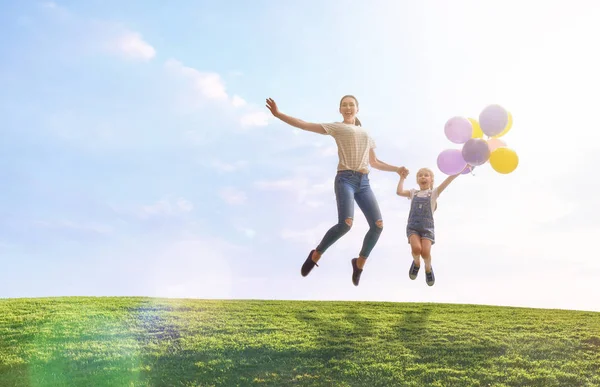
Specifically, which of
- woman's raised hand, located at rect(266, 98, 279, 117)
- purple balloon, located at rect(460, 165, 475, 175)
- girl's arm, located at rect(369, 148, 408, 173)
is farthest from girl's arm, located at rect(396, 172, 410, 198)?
woman's raised hand, located at rect(266, 98, 279, 117)

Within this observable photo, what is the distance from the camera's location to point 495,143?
950 centimetres

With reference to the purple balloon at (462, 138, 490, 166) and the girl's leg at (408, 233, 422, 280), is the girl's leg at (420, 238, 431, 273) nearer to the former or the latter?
the girl's leg at (408, 233, 422, 280)

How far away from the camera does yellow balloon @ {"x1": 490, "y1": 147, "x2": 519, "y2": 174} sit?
904 centimetres

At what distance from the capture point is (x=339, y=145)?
7574mm

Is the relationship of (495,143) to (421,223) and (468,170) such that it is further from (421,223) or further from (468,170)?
(421,223)

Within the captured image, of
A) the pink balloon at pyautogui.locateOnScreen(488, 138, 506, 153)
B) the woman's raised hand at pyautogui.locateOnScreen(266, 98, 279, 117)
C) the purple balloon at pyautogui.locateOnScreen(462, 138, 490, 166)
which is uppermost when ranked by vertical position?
the pink balloon at pyautogui.locateOnScreen(488, 138, 506, 153)

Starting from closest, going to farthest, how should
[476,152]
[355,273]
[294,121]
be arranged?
[294,121], [355,273], [476,152]

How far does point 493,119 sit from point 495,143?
407 mm

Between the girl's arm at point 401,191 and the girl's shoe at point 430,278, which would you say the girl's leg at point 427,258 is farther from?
the girl's arm at point 401,191

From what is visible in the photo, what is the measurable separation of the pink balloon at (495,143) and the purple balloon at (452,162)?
0.45m

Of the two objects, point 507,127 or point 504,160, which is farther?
point 507,127

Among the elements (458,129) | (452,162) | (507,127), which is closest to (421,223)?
(452,162)

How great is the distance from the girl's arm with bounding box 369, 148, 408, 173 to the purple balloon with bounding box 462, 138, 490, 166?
4.03ft

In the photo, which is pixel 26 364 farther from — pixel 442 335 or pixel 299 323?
pixel 442 335
